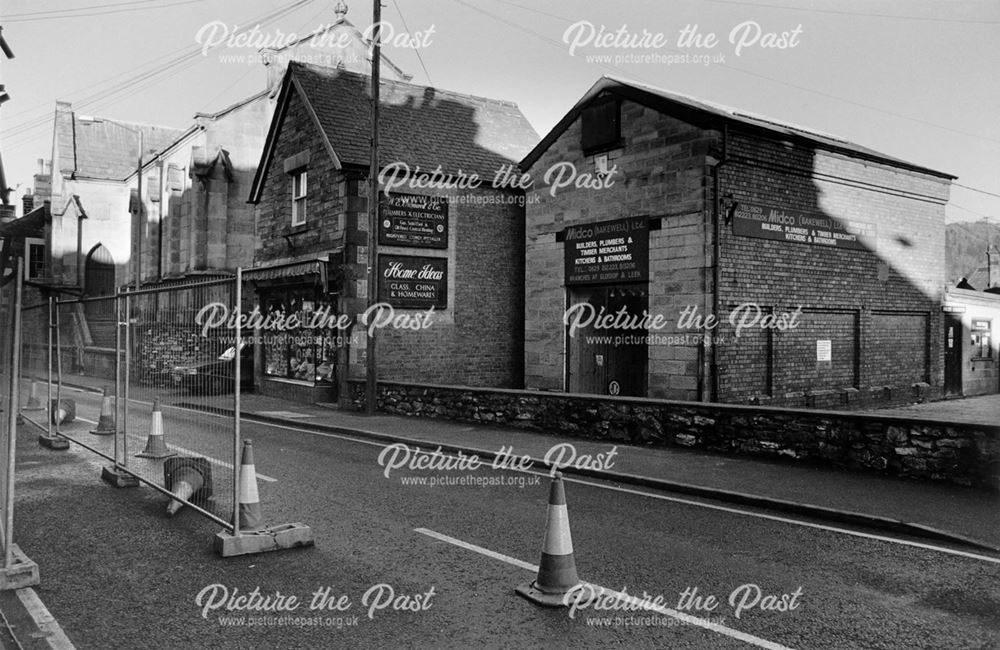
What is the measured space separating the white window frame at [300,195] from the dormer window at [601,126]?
9.05 metres

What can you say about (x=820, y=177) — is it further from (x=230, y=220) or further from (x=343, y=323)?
(x=230, y=220)

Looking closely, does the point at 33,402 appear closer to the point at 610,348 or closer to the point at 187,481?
the point at 187,481

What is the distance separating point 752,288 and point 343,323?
10.5 meters

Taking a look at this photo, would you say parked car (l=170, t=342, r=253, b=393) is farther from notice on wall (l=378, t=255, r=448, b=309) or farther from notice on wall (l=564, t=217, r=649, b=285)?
notice on wall (l=378, t=255, r=448, b=309)

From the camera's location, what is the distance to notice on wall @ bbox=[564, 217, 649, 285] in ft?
54.7

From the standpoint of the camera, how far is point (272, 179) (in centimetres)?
2444

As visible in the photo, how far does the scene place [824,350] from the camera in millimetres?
17703

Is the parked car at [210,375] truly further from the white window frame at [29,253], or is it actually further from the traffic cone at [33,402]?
the white window frame at [29,253]

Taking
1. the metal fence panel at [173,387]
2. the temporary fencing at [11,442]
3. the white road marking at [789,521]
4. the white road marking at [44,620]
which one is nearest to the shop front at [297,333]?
the metal fence panel at [173,387]

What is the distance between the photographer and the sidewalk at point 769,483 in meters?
7.73

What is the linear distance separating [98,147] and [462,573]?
170 feet

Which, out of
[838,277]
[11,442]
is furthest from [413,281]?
[11,442]

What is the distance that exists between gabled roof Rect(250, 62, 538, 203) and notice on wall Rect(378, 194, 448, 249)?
987 millimetres

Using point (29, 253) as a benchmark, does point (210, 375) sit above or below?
below
